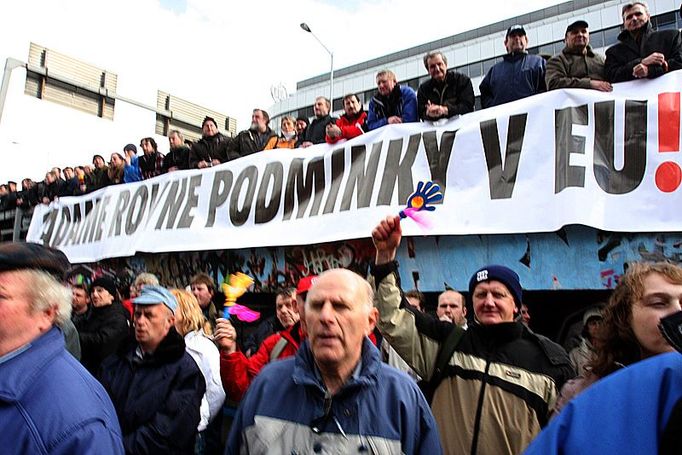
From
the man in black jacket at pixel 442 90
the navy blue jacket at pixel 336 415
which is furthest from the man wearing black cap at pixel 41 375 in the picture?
the man in black jacket at pixel 442 90

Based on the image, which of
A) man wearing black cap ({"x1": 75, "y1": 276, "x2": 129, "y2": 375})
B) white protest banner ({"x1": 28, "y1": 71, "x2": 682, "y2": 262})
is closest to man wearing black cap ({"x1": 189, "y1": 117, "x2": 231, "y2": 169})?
white protest banner ({"x1": 28, "y1": 71, "x2": 682, "y2": 262})

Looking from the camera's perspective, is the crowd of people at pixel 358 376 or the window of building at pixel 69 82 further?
the window of building at pixel 69 82

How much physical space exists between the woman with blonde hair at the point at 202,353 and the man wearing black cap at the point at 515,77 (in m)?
3.18

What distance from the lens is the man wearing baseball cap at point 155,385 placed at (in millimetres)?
2111

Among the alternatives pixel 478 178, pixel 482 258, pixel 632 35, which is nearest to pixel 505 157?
pixel 478 178

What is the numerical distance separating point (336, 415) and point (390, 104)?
13.4ft

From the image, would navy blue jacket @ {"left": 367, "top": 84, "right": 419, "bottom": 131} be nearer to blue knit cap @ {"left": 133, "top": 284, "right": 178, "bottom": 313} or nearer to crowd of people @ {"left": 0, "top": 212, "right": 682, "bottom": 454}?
crowd of people @ {"left": 0, "top": 212, "right": 682, "bottom": 454}

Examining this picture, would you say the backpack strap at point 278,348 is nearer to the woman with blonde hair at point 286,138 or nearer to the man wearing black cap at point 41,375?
the man wearing black cap at point 41,375

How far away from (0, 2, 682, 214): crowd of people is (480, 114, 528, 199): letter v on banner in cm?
46

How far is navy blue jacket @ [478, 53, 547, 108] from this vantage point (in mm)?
4326

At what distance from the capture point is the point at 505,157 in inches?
144

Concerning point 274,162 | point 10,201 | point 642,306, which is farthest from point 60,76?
point 642,306

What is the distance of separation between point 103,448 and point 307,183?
3.79 metres

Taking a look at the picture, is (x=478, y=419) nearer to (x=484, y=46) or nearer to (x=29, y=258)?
(x=29, y=258)
